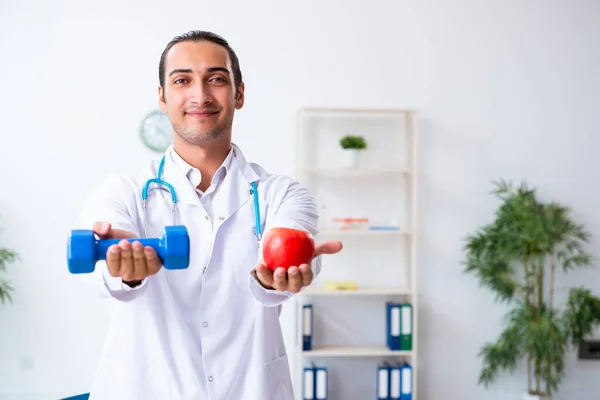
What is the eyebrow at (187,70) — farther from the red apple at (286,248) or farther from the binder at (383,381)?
the binder at (383,381)

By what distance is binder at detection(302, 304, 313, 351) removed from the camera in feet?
13.6

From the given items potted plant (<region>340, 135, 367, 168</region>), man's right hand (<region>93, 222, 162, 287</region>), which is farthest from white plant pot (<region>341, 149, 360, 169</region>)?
man's right hand (<region>93, 222, 162, 287</region>)

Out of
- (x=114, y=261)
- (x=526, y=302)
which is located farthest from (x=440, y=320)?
(x=114, y=261)

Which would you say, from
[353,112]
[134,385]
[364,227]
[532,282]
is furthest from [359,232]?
[134,385]

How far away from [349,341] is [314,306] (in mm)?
290

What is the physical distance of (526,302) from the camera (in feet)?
14.0

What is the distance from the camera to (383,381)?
4211 mm

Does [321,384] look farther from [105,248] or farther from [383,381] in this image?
[105,248]

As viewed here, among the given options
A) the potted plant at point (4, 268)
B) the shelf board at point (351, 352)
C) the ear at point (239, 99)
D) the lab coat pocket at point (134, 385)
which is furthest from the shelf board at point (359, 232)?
the lab coat pocket at point (134, 385)

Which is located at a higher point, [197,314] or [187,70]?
[187,70]

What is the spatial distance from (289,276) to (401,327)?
290 cm

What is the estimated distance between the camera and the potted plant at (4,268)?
4.09 meters

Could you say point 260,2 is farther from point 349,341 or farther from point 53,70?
point 349,341

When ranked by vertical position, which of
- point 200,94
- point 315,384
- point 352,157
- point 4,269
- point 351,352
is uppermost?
point 352,157
